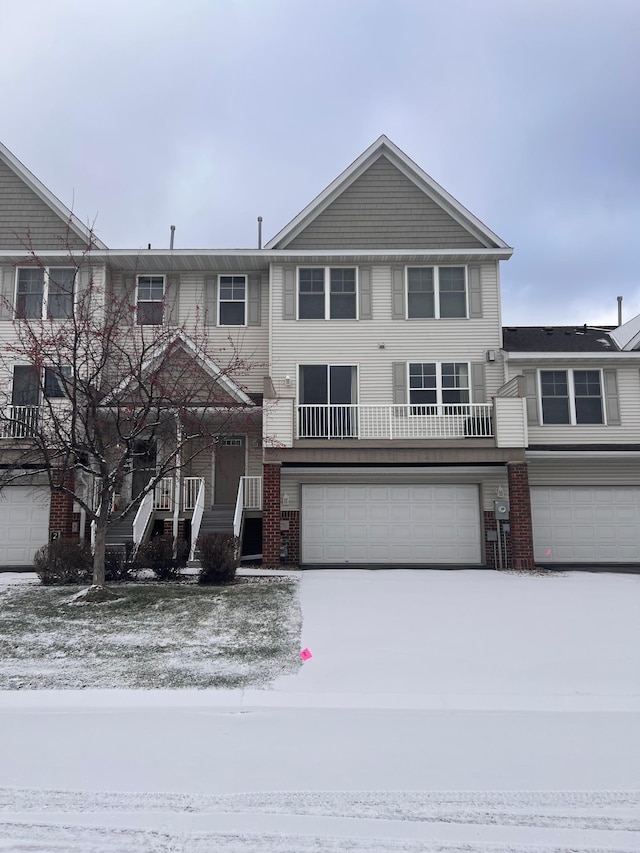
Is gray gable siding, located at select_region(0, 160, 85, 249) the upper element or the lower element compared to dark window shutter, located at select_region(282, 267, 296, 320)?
upper

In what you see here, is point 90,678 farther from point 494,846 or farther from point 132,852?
point 494,846

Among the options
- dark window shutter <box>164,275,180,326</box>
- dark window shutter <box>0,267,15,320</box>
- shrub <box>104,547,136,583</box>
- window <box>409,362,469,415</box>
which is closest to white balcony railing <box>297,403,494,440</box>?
window <box>409,362,469,415</box>

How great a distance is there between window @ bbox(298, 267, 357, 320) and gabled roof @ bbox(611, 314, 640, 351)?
25.2 feet

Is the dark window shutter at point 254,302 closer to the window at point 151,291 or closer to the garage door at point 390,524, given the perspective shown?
the window at point 151,291

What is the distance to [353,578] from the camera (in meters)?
12.8

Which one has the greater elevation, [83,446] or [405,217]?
[405,217]

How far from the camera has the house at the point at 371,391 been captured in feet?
49.3

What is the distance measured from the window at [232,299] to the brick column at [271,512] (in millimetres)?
4793

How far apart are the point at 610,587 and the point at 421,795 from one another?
31.3 ft

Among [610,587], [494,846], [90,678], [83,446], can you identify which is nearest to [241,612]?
[90,678]

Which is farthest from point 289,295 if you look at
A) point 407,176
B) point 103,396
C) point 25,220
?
point 25,220

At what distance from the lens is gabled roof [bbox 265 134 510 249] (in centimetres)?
1669

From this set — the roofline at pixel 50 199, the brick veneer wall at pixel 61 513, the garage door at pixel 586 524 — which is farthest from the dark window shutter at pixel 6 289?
the garage door at pixel 586 524

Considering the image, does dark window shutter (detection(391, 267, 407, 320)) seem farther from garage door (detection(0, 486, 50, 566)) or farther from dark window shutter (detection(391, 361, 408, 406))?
garage door (detection(0, 486, 50, 566))
